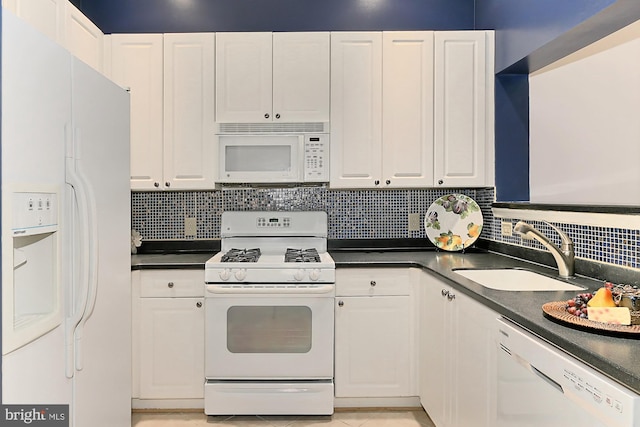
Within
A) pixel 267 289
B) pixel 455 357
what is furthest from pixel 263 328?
pixel 455 357

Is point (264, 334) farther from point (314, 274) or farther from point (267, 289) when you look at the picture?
point (314, 274)

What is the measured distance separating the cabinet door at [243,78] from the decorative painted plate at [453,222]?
125 centimetres

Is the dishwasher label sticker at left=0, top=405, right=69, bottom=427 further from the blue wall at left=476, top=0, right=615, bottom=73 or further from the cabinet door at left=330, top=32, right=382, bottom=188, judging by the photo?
the blue wall at left=476, top=0, right=615, bottom=73

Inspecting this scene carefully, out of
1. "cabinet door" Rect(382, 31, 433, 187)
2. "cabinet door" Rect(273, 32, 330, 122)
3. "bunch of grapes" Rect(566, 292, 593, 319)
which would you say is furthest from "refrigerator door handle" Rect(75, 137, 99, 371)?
"cabinet door" Rect(382, 31, 433, 187)

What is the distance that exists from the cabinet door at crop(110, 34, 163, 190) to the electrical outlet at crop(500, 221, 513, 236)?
2.11m

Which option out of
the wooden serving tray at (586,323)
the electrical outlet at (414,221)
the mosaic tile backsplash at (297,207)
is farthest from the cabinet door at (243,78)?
the wooden serving tray at (586,323)

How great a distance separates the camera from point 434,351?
248cm

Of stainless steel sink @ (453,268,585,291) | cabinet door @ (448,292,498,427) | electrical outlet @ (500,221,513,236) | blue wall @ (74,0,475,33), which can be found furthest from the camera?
blue wall @ (74,0,475,33)

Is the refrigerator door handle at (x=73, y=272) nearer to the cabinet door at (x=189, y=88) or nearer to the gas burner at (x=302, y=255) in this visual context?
the gas burner at (x=302, y=255)

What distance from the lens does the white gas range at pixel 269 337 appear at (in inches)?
104

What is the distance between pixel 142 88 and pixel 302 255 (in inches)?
54.9

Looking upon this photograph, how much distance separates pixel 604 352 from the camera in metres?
1.11

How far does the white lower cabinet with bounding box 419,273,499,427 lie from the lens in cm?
178

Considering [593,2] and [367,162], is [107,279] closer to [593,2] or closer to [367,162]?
[367,162]
